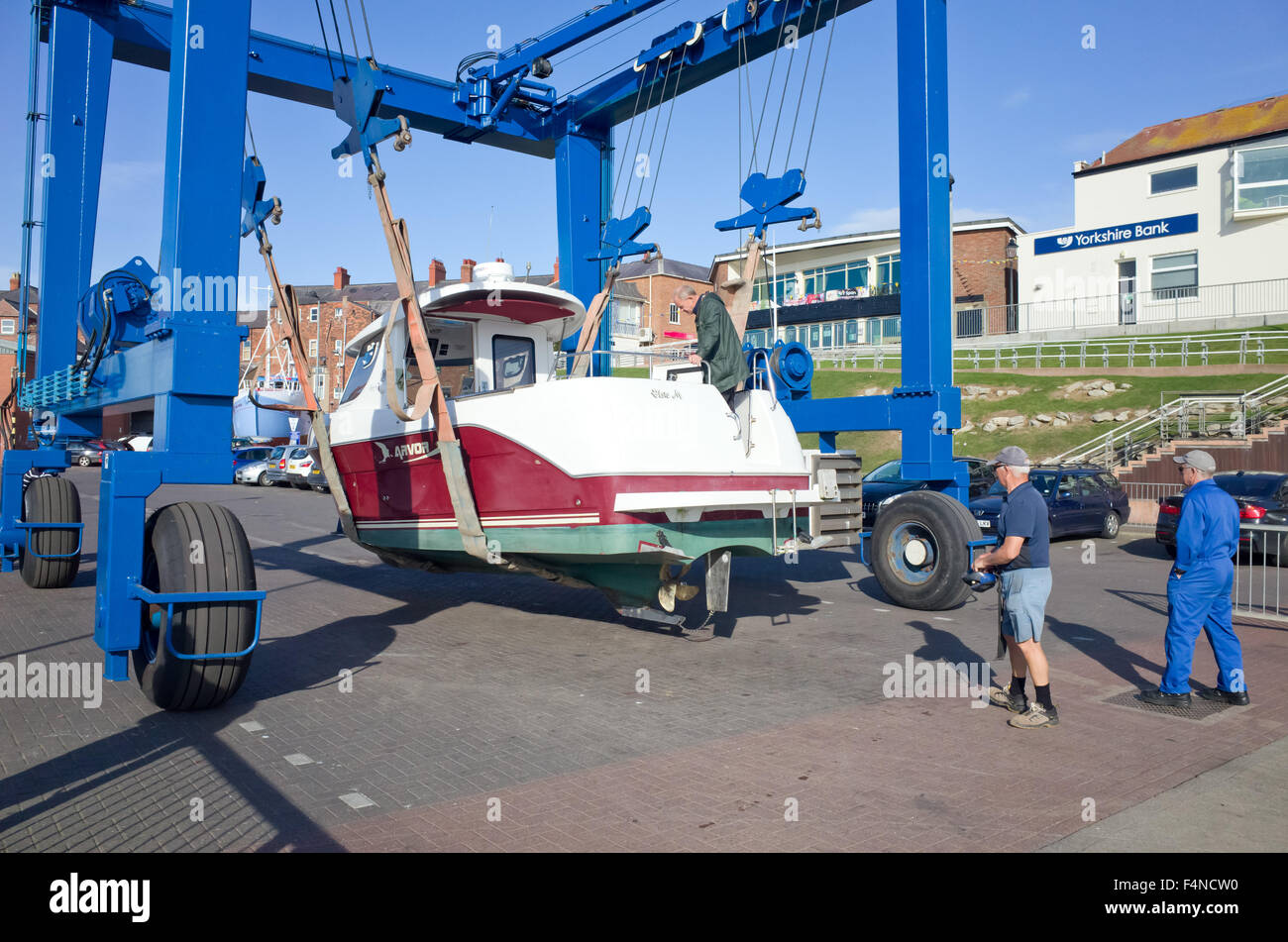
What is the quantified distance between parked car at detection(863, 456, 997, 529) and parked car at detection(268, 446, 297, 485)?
22434 millimetres

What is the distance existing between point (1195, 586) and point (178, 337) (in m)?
7.12

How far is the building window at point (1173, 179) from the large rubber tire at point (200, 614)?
3911 centimetres

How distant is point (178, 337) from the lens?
6.19 m

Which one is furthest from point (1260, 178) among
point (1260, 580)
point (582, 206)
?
point (582, 206)

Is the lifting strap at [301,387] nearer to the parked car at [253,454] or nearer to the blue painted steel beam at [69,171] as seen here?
the blue painted steel beam at [69,171]

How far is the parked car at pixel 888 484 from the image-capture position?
16167 millimetres

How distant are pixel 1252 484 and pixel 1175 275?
78.0ft

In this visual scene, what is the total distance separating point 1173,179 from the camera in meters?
36.1

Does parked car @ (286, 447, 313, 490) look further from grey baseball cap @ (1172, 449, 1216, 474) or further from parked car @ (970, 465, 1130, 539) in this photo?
grey baseball cap @ (1172, 449, 1216, 474)

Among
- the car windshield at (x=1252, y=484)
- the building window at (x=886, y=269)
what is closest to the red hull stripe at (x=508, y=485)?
the car windshield at (x=1252, y=484)

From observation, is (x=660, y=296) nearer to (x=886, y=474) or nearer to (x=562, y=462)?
(x=886, y=474)

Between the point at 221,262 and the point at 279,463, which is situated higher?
the point at 279,463

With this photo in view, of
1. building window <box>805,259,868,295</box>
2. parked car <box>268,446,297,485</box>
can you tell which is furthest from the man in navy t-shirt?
building window <box>805,259,868,295</box>

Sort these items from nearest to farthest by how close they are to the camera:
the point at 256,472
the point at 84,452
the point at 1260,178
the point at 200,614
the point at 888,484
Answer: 1. the point at 200,614
2. the point at 888,484
3. the point at 84,452
4. the point at 1260,178
5. the point at 256,472
